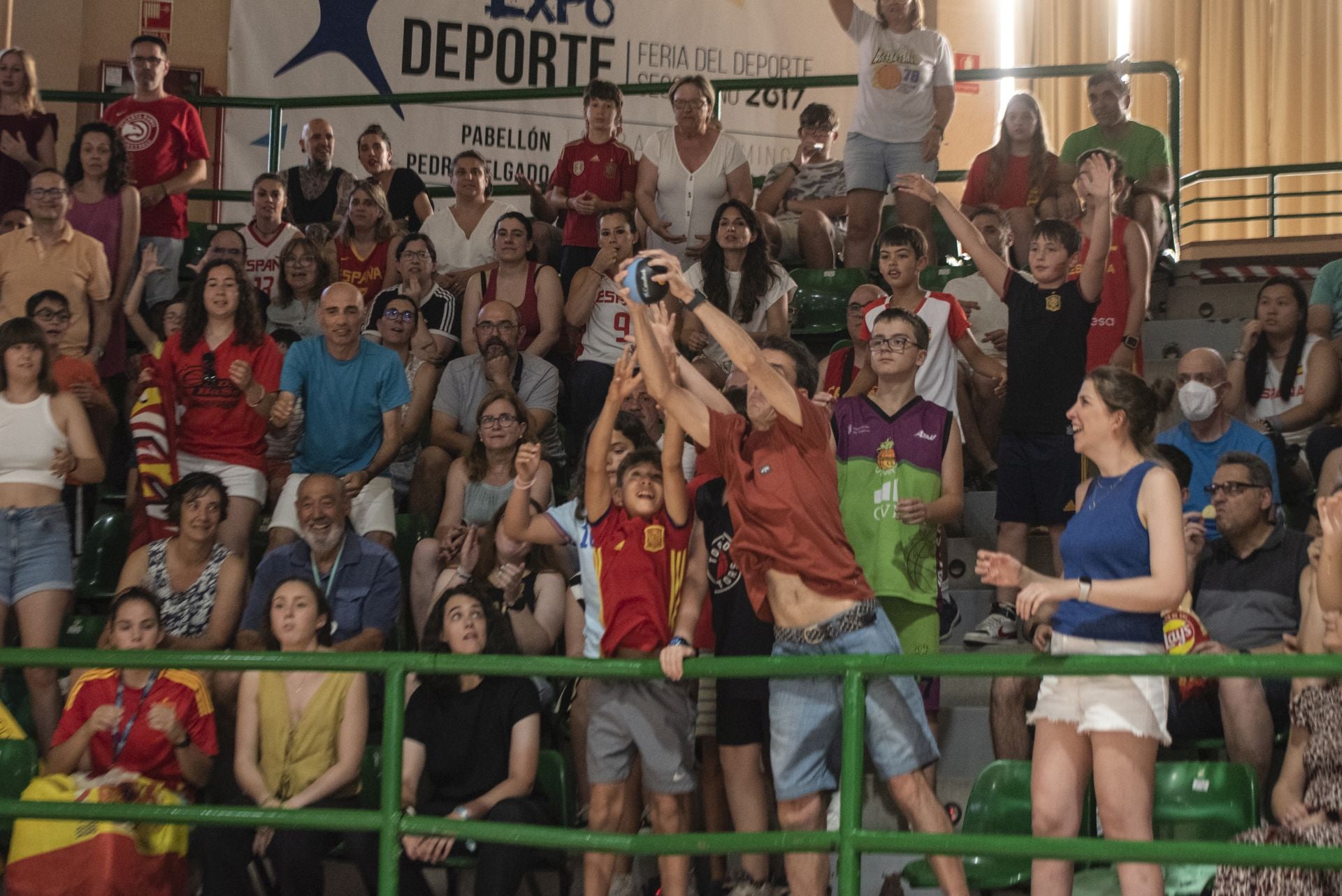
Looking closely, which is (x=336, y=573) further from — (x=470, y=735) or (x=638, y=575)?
(x=638, y=575)

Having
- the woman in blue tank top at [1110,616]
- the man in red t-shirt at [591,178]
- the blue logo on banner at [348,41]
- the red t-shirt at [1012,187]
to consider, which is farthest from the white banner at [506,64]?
the woman in blue tank top at [1110,616]

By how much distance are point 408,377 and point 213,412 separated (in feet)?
4.05

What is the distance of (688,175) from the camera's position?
28.0 ft

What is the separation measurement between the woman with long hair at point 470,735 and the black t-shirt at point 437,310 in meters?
3.06

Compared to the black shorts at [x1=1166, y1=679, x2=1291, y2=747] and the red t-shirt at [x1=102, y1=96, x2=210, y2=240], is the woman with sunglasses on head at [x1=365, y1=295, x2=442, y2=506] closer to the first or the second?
the red t-shirt at [x1=102, y1=96, x2=210, y2=240]

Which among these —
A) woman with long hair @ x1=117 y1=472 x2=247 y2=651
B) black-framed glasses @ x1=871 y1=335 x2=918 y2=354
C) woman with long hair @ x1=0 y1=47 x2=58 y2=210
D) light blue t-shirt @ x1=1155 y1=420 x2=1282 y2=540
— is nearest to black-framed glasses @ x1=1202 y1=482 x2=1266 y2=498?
light blue t-shirt @ x1=1155 y1=420 x2=1282 y2=540

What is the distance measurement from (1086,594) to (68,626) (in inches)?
167

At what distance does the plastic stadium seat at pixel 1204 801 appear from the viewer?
183 inches

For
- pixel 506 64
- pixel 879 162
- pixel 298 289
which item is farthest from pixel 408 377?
pixel 506 64

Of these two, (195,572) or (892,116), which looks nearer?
(195,572)

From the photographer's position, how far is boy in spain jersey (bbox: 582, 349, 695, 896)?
467cm

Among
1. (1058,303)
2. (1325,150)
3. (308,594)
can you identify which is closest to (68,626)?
(308,594)

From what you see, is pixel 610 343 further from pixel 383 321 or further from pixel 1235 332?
pixel 1235 332

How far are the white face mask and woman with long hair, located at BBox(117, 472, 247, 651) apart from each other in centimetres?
372
